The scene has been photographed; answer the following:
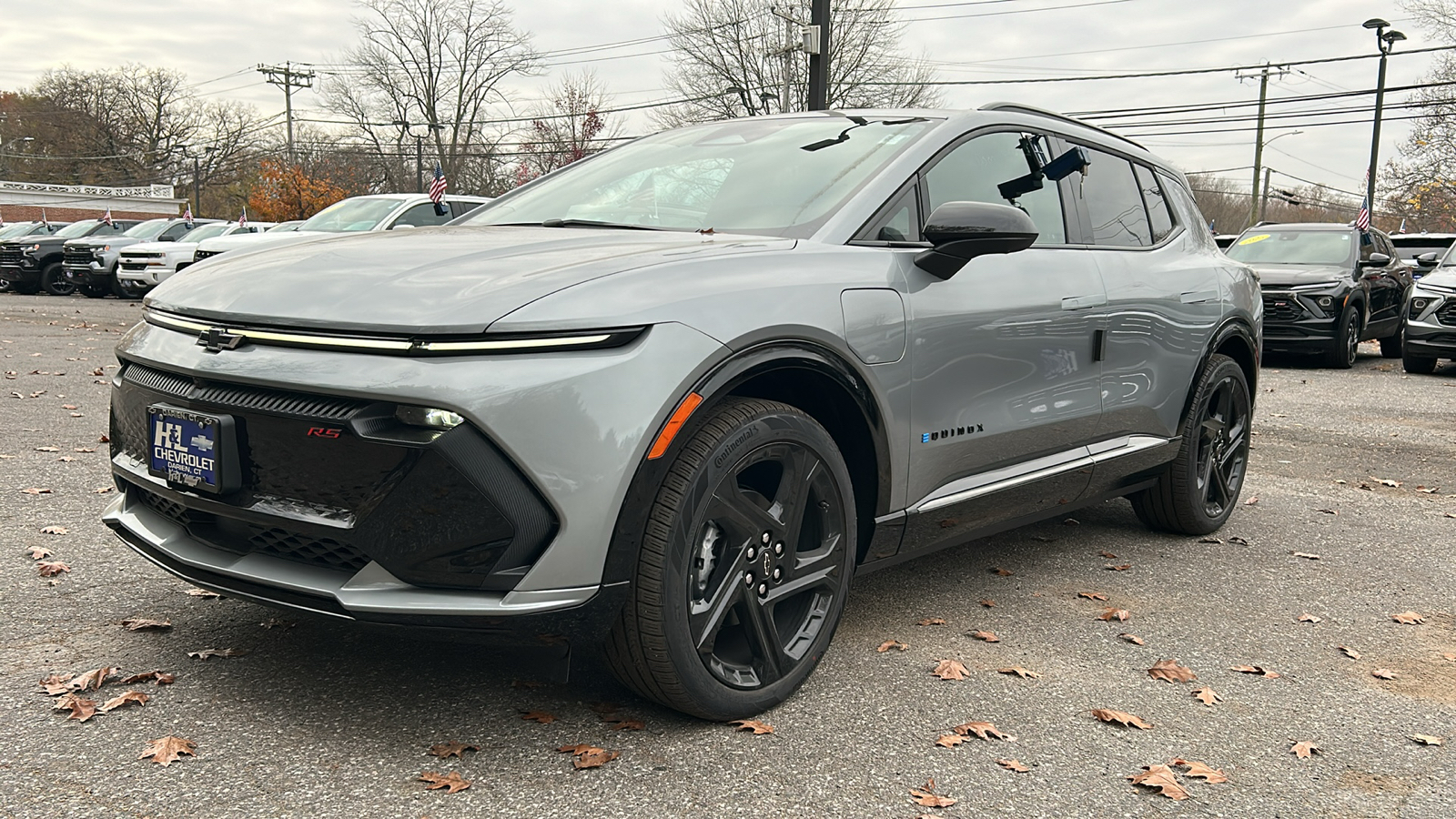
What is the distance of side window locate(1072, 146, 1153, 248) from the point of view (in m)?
4.35

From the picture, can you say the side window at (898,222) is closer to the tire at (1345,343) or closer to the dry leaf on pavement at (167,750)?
the dry leaf on pavement at (167,750)

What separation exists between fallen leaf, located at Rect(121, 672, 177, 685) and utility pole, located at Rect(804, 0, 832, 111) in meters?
19.0

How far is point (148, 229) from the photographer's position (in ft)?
78.7

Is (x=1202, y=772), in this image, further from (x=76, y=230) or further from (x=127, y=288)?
(x=76, y=230)

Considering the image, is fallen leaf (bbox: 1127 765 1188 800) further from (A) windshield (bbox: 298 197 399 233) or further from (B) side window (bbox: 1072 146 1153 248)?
(A) windshield (bbox: 298 197 399 233)

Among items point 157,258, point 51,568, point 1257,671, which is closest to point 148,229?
point 157,258

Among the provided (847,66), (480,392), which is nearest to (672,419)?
(480,392)

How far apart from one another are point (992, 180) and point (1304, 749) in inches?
79.0

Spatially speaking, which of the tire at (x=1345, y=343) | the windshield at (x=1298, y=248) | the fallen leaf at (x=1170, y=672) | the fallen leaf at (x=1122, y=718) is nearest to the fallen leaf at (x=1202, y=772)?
the fallen leaf at (x=1122, y=718)

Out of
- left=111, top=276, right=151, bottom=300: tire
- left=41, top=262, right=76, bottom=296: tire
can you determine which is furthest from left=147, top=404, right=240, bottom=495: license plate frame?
left=41, top=262, right=76, bottom=296: tire

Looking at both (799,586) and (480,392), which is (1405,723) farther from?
(480,392)

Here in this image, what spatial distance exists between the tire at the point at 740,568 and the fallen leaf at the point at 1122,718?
758mm

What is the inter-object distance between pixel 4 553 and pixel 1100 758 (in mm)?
3808

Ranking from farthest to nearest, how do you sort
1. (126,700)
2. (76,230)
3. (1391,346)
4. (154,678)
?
(76,230), (1391,346), (154,678), (126,700)
